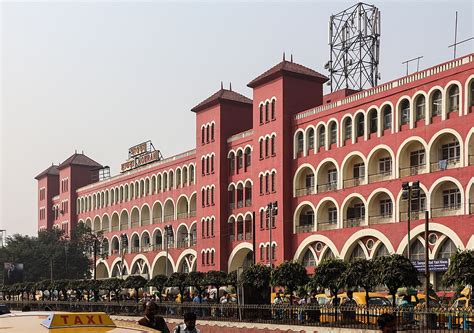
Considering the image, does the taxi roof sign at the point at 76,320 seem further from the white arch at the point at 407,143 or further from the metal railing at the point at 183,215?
the metal railing at the point at 183,215

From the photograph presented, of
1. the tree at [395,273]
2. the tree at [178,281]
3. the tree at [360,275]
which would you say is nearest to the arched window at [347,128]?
the tree at [178,281]

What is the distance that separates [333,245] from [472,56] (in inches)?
659

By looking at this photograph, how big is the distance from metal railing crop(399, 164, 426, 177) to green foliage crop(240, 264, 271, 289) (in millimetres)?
14424

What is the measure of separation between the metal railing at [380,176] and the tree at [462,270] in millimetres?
20894

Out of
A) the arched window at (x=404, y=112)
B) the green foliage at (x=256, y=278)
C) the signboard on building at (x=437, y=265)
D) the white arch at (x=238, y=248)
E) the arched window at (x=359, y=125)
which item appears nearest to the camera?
the green foliage at (x=256, y=278)

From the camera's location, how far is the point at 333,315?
27734 mm

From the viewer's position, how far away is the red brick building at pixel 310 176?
45406mm

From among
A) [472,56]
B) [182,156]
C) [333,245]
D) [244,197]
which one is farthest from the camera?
[182,156]

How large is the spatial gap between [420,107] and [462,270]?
20793mm

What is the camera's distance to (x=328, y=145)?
5491cm

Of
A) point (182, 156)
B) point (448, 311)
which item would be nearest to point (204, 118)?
point (182, 156)

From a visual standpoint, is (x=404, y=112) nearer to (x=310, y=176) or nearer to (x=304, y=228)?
(x=310, y=176)

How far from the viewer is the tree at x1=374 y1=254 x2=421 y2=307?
30.5m

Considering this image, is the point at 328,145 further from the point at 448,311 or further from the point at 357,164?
the point at 448,311
